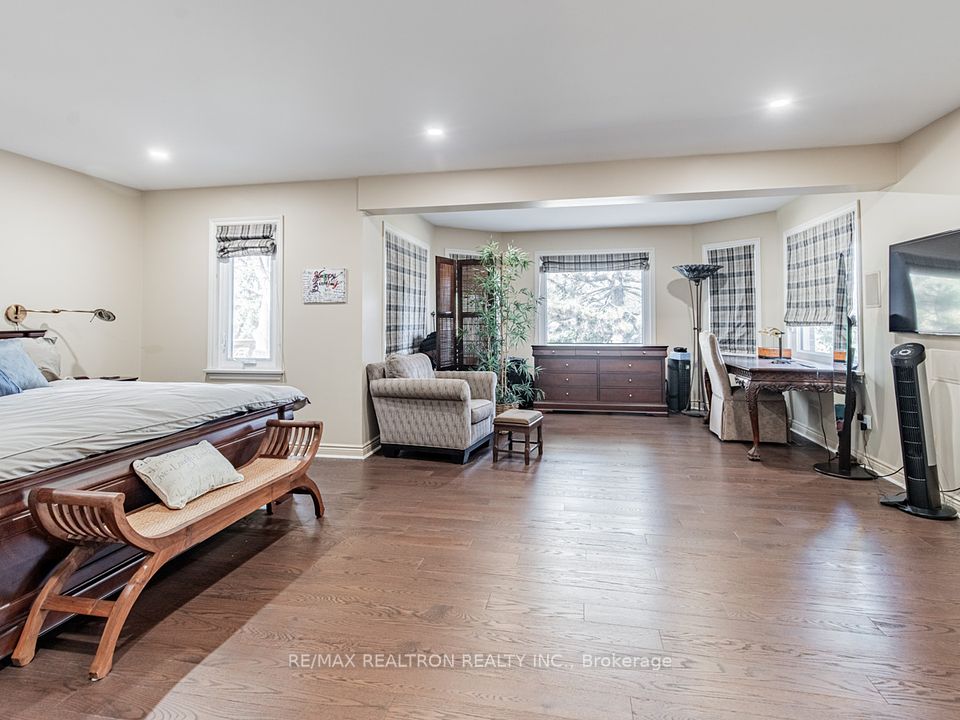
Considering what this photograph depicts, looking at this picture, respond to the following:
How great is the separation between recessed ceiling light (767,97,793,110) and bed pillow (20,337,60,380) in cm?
505

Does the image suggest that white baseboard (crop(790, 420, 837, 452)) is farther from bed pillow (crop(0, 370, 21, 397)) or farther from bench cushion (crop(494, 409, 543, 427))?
bed pillow (crop(0, 370, 21, 397))

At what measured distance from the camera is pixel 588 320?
7.36 metres

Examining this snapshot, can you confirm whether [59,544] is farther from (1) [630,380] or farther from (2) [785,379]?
(1) [630,380]

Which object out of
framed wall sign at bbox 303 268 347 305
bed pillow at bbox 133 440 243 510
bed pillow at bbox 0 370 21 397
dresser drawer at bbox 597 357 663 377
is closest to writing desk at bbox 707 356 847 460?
dresser drawer at bbox 597 357 663 377

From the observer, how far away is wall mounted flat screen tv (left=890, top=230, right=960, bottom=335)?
299 centimetres

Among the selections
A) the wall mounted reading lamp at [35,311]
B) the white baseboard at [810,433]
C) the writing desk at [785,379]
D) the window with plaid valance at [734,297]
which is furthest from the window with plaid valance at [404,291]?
the white baseboard at [810,433]

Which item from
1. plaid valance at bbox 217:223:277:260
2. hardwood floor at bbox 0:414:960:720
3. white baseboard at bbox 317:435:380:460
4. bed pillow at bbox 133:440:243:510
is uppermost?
plaid valance at bbox 217:223:277:260

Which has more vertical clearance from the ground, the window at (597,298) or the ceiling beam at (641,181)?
the ceiling beam at (641,181)

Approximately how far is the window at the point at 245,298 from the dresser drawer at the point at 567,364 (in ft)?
11.8

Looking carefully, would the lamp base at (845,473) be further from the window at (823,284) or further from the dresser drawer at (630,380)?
the dresser drawer at (630,380)

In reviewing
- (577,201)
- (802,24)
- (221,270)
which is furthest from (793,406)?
(221,270)

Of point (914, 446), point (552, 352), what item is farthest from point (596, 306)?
point (914, 446)

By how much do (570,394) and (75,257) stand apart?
18.2 feet

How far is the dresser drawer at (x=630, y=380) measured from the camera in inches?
261
